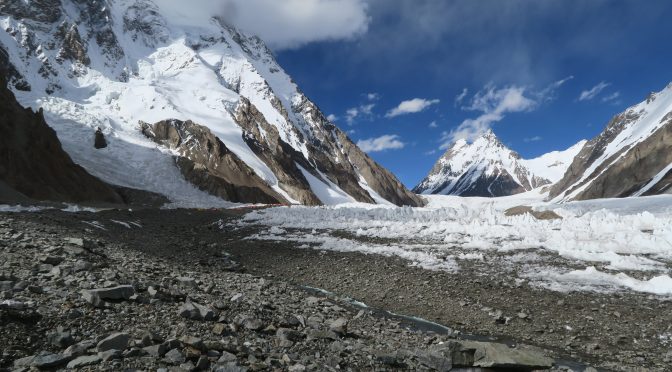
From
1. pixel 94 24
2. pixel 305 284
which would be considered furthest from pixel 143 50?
pixel 305 284

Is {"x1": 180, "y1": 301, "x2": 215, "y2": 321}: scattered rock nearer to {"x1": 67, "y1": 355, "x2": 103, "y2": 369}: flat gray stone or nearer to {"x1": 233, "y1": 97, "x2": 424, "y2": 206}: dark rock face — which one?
{"x1": 67, "y1": 355, "x2": 103, "y2": 369}: flat gray stone

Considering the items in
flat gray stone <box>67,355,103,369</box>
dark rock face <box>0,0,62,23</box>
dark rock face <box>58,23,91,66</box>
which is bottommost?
flat gray stone <box>67,355,103,369</box>

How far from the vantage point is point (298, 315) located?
1005 cm

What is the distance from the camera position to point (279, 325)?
29.5 feet

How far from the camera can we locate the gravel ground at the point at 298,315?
6719mm

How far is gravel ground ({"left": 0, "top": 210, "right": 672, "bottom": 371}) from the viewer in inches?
265

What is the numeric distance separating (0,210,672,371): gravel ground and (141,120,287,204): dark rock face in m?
71.6

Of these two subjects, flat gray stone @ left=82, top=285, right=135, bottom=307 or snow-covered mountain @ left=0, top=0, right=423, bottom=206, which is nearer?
flat gray stone @ left=82, top=285, right=135, bottom=307

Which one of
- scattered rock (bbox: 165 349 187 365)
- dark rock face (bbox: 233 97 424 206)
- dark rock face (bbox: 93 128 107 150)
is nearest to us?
scattered rock (bbox: 165 349 187 365)

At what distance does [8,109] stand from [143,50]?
102m

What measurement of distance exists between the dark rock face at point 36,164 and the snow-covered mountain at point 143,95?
44.2ft

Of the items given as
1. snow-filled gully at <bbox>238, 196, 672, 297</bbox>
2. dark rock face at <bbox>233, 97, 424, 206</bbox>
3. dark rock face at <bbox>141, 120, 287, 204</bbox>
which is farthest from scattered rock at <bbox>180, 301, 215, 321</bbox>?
dark rock face at <bbox>233, 97, 424, 206</bbox>

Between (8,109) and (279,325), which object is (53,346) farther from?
(8,109)

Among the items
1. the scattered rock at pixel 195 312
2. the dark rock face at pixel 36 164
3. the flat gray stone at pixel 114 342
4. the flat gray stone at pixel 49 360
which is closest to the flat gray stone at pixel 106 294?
the scattered rock at pixel 195 312
